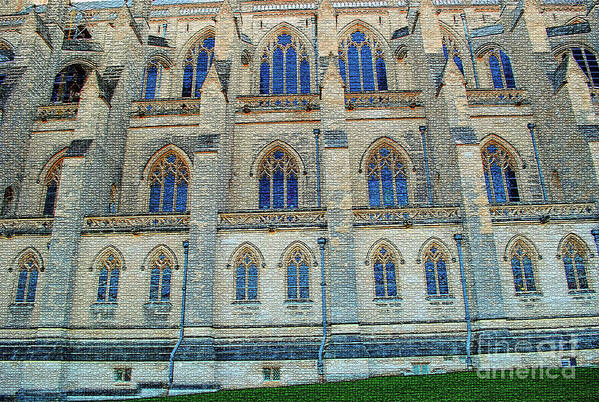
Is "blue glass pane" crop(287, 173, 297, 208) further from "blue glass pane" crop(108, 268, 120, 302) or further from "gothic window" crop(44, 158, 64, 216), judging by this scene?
"gothic window" crop(44, 158, 64, 216)

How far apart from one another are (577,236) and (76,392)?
2068cm

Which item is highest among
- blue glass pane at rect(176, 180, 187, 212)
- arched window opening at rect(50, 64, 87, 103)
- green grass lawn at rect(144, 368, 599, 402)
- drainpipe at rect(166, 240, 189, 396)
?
arched window opening at rect(50, 64, 87, 103)

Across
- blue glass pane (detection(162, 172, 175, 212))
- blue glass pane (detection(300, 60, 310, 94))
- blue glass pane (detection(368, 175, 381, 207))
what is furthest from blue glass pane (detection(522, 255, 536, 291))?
blue glass pane (detection(162, 172, 175, 212))

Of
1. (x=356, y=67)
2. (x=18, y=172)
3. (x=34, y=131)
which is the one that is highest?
(x=356, y=67)

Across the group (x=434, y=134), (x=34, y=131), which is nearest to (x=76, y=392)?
(x=34, y=131)

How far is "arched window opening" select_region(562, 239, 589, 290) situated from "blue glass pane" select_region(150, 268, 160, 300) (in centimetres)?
1657

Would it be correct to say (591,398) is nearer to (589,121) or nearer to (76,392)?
(589,121)

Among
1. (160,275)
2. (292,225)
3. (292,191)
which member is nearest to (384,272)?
(292,225)

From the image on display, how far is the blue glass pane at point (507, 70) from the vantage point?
28.9m

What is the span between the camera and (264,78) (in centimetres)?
2941

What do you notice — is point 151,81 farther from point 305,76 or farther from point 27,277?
point 27,277

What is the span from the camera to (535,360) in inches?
677

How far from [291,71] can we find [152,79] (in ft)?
29.4

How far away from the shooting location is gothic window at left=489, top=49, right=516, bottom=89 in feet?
94.9
